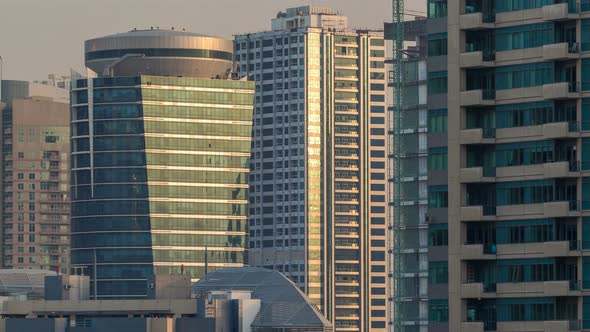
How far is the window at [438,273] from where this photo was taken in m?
162

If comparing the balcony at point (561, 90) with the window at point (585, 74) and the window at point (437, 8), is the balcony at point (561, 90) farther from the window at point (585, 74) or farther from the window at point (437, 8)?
the window at point (437, 8)

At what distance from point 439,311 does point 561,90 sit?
73.1 feet

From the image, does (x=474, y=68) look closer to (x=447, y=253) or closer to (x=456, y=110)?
(x=456, y=110)

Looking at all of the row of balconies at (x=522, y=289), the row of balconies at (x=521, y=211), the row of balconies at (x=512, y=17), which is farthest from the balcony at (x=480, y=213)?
the row of balconies at (x=512, y=17)

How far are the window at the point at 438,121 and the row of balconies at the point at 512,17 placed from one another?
39.0ft

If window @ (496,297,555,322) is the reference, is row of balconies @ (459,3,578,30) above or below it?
above

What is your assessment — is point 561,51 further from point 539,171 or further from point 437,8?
point 437,8

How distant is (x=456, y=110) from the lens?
155 m

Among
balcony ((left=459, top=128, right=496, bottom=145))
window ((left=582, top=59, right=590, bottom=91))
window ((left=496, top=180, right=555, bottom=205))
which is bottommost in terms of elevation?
window ((left=496, top=180, right=555, bottom=205))

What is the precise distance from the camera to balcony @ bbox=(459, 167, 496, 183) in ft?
503

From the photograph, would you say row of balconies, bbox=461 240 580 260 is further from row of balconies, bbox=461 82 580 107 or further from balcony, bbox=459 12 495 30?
balcony, bbox=459 12 495 30

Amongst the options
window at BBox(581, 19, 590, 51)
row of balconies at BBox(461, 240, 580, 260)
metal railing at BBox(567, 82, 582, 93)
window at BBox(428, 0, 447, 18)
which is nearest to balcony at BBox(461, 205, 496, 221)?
row of balconies at BBox(461, 240, 580, 260)

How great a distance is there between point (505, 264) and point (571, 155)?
29.3 feet

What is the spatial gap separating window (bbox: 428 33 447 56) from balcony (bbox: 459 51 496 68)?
10.1 meters
